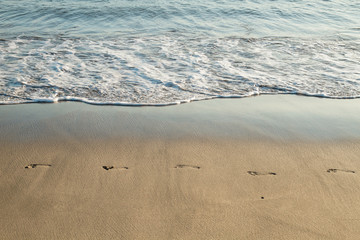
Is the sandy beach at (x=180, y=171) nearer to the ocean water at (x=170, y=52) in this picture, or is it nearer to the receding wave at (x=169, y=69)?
the receding wave at (x=169, y=69)

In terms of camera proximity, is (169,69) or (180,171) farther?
(169,69)

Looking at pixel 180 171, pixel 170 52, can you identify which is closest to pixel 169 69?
pixel 170 52

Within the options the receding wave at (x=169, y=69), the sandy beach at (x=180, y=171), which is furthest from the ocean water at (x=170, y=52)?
the sandy beach at (x=180, y=171)

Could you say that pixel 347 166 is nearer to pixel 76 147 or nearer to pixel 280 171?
pixel 280 171

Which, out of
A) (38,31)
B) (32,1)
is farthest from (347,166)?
(32,1)

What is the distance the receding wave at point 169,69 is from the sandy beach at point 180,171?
43cm

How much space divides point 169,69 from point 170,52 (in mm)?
1132

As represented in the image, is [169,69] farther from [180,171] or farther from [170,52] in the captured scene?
[180,171]

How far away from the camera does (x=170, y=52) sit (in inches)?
259

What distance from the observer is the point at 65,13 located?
34.7 feet

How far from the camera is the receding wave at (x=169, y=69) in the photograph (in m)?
4.60

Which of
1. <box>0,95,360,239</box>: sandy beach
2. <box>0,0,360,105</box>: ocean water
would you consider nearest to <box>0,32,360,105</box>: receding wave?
<box>0,0,360,105</box>: ocean water

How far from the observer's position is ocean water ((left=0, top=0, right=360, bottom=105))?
472 cm

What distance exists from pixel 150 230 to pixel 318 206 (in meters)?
1.28
